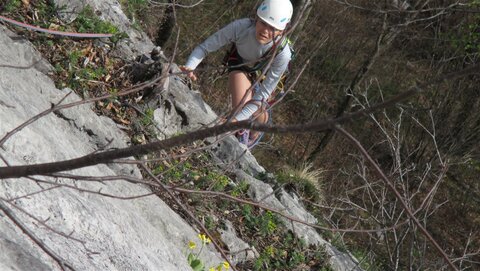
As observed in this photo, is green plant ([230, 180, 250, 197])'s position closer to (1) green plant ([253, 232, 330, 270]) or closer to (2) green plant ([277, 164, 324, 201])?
(1) green plant ([253, 232, 330, 270])

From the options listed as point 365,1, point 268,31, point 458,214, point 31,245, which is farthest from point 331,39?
point 31,245

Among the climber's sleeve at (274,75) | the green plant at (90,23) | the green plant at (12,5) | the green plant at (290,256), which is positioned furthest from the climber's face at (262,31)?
the green plant at (12,5)

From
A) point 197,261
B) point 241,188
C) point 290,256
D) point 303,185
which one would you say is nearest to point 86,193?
point 197,261

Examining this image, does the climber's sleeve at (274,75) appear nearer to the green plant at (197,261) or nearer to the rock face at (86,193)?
the rock face at (86,193)

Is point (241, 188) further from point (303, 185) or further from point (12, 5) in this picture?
point (303, 185)

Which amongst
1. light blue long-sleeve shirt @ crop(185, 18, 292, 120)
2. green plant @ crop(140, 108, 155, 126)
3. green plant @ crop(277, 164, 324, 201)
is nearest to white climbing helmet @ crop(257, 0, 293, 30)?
light blue long-sleeve shirt @ crop(185, 18, 292, 120)

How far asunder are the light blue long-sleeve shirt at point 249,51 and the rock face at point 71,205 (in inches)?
41.5

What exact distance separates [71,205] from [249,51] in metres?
2.84

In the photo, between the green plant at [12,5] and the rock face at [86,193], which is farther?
the green plant at [12,5]

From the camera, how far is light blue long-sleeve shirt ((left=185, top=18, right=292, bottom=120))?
18.5ft

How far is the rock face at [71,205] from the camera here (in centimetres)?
286

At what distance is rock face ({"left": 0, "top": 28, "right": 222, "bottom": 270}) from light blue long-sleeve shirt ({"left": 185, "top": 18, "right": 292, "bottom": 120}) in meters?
1.05

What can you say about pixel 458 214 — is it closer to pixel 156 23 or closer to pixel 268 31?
pixel 156 23

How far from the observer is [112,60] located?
20.1 feet
